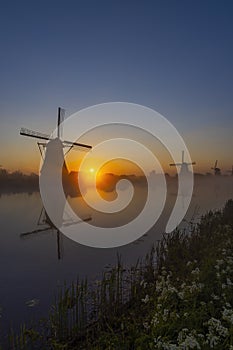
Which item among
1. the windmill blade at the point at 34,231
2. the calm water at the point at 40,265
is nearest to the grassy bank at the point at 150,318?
the calm water at the point at 40,265

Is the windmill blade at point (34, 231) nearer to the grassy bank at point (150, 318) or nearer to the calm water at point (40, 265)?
the calm water at point (40, 265)

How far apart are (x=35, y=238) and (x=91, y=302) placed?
11121 mm

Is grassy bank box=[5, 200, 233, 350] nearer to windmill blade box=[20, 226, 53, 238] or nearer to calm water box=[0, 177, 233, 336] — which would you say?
calm water box=[0, 177, 233, 336]

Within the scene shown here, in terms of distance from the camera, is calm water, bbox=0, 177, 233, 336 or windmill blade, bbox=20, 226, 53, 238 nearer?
calm water, bbox=0, 177, 233, 336

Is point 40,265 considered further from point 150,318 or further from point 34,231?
point 34,231

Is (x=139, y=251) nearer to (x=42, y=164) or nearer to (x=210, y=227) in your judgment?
(x=210, y=227)

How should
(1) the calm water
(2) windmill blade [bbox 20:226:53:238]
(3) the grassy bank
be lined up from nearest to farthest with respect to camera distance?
(3) the grassy bank
(1) the calm water
(2) windmill blade [bbox 20:226:53:238]

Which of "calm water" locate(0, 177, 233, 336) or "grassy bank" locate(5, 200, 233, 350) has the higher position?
"grassy bank" locate(5, 200, 233, 350)

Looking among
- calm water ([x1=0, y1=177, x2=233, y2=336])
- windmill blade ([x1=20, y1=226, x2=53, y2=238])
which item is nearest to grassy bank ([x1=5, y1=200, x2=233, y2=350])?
calm water ([x1=0, y1=177, x2=233, y2=336])

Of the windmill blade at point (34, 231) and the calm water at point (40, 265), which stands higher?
the windmill blade at point (34, 231)

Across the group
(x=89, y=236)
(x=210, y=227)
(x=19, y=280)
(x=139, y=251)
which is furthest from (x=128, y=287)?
(x=89, y=236)

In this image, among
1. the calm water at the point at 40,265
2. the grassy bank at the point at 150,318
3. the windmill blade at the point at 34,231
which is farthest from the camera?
the windmill blade at the point at 34,231

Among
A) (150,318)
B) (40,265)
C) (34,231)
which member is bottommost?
(40,265)

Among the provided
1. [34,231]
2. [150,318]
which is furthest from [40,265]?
[34,231]
